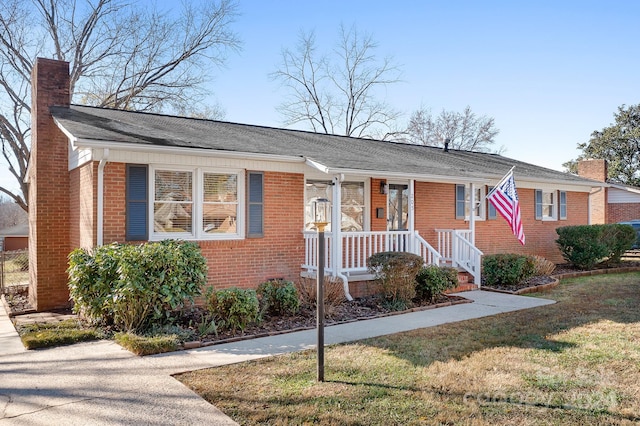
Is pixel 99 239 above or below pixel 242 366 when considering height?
above

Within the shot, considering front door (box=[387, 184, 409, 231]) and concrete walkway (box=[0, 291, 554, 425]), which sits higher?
front door (box=[387, 184, 409, 231])

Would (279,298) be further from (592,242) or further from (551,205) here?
(551,205)

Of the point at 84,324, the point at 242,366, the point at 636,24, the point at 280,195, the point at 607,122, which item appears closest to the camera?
the point at 242,366

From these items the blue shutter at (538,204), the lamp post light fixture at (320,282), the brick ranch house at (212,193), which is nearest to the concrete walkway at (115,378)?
the lamp post light fixture at (320,282)

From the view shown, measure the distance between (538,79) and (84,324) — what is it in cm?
1594

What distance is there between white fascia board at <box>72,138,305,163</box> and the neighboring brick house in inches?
775

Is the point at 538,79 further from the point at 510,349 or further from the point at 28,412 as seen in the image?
the point at 28,412

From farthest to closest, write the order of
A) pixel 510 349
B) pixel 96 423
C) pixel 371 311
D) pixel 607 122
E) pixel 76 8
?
pixel 607 122
pixel 76 8
pixel 371 311
pixel 510 349
pixel 96 423

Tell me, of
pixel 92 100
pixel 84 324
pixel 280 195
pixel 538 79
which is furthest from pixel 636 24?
pixel 92 100

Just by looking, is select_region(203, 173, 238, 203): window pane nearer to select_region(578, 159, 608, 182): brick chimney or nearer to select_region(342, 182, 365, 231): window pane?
select_region(342, 182, 365, 231): window pane

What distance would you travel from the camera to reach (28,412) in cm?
428

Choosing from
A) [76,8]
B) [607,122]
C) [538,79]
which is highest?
[76,8]

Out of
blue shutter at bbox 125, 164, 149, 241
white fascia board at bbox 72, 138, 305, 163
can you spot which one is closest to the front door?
white fascia board at bbox 72, 138, 305, 163

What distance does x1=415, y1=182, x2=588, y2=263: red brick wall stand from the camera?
1295 cm
